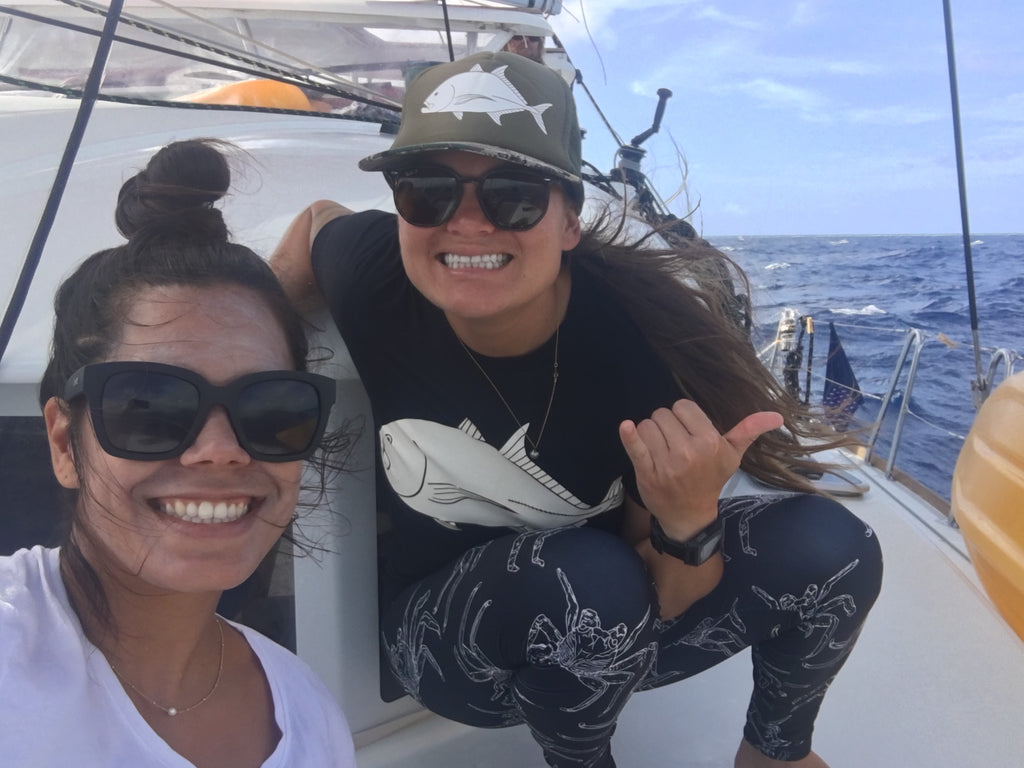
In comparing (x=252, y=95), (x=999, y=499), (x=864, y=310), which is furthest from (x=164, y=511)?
(x=864, y=310)

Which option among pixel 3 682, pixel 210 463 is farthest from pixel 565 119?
pixel 3 682

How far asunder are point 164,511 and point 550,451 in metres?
0.64

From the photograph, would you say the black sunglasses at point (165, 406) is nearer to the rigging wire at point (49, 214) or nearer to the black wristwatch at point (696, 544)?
the rigging wire at point (49, 214)

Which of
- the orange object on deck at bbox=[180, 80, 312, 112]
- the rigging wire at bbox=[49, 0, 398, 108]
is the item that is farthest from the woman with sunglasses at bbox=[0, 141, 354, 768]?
the orange object on deck at bbox=[180, 80, 312, 112]

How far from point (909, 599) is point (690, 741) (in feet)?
3.00

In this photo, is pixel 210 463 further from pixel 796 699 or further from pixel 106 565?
pixel 796 699

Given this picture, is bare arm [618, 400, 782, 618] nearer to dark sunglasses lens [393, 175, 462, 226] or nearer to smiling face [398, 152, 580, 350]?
smiling face [398, 152, 580, 350]

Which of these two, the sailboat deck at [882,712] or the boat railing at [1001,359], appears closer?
the sailboat deck at [882,712]

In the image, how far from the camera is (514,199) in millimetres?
1157

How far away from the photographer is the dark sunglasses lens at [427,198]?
Answer: 3.76 feet

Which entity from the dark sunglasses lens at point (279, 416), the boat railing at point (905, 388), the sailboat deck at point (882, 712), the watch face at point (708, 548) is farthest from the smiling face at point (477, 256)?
the boat railing at point (905, 388)

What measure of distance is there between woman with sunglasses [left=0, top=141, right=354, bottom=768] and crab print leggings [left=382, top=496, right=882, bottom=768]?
0.28 meters

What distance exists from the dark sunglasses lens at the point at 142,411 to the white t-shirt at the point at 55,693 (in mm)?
164

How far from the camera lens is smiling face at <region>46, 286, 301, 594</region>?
84cm
